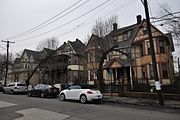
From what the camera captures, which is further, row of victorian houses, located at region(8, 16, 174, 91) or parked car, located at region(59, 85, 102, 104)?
row of victorian houses, located at region(8, 16, 174, 91)

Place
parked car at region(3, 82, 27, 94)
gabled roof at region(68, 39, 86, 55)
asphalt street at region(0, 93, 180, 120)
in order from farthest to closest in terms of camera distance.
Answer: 1. gabled roof at region(68, 39, 86, 55)
2. parked car at region(3, 82, 27, 94)
3. asphalt street at region(0, 93, 180, 120)

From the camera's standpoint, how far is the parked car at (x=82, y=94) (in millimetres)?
15394

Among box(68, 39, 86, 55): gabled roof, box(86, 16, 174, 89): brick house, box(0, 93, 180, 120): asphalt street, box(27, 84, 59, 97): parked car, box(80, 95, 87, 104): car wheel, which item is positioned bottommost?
box(0, 93, 180, 120): asphalt street

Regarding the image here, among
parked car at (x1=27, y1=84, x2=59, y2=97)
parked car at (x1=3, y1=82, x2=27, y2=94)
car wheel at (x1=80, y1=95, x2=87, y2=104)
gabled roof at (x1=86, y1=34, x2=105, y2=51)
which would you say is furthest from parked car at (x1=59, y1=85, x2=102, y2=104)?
parked car at (x1=3, y1=82, x2=27, y2=94)

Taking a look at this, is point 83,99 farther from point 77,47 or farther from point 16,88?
point 77,47

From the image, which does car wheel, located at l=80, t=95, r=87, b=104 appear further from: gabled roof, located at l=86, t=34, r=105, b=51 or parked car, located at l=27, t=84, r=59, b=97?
gabled roof, located at l=86, t=34, r=105, b=51

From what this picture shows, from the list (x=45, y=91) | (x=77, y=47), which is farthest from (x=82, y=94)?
(x=77, y=47)

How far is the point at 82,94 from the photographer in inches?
625

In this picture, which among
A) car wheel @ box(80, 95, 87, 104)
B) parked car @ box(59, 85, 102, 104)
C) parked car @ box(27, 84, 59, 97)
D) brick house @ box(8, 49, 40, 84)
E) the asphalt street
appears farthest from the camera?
brick house @ box(8, 49, 40, 84)

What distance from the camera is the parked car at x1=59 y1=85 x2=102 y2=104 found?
15394 millimetres

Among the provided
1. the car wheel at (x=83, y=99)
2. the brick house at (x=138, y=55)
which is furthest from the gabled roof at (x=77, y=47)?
the car wheel at (x=83, y=99)

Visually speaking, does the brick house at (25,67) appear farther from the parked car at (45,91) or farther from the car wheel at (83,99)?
the car wheel at (83,99)

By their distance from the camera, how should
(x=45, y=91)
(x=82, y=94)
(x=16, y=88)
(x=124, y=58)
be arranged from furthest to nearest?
(x=124, y=58), (x=16, y=88), (x=45, y=91), (x=82, y=94)

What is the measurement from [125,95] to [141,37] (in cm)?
1209
